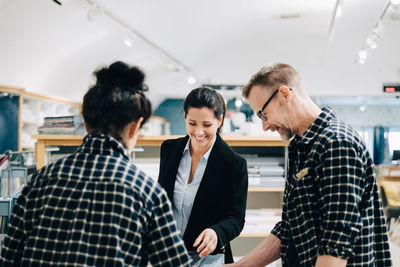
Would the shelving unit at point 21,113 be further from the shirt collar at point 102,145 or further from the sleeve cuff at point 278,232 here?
the shirt collar at point 102,145

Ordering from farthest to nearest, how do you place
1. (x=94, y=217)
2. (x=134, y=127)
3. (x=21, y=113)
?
(x=21, y=113) < (x=134, y=127) < (x=94, y=217)

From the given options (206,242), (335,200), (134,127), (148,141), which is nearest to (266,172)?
(148,141)

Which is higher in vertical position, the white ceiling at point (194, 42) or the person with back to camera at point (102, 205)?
the white ceiling at point (194, 42)

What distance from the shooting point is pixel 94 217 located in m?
0.89

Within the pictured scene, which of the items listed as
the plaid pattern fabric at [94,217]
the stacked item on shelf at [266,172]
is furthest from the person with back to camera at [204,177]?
the stacked item on shelf at [266,172]

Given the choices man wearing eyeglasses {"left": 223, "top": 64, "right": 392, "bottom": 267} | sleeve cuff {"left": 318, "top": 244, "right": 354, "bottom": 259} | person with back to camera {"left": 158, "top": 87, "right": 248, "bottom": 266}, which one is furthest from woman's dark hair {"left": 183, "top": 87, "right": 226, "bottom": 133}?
sleeve cuff {"left": 318, "top": 244, "right": 354, "bottom": 259}

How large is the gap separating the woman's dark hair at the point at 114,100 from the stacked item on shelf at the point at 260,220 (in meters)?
1.96

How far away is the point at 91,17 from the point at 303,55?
6.40 m

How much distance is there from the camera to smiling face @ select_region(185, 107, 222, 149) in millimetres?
1930

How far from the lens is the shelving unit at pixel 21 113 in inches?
251

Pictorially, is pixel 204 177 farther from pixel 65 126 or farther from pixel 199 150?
pixel 65 126

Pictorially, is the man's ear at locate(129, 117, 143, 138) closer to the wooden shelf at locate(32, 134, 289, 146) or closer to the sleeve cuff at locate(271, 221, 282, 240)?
the sleeve cuff at locate(271, 221, 282, 240)

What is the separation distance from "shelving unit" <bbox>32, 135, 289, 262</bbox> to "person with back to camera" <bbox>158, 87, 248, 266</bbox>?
68 centimetres

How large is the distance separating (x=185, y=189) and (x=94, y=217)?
40.7 inches
